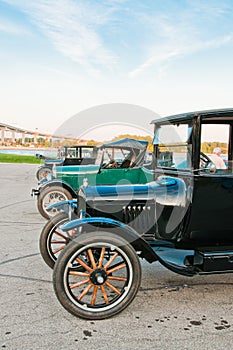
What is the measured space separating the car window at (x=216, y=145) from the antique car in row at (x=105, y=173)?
2647mm

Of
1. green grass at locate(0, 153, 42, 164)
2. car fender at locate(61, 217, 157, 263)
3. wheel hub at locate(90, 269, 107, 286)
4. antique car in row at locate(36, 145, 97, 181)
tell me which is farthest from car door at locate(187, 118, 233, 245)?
green grass at locate(0, 153, 42, 164)

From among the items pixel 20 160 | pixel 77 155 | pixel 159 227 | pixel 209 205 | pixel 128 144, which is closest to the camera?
pixel 209 205

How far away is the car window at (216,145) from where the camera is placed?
11.2 ft

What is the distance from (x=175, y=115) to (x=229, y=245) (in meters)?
1.52

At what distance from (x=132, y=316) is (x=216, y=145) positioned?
207cm

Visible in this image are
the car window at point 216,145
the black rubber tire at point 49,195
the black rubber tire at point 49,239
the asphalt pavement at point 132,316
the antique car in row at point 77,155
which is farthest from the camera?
the antique car in row at point 77,155

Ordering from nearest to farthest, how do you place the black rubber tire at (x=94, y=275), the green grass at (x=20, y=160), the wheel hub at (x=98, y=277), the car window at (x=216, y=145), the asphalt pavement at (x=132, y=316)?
the asphalt pavement at (x=132, y=316), the black rubber tire at (x=94, y=275), the wheel hub at (x=98, y=277), the car window at (x=216, y=145), the green grass at (x=20, y=160)

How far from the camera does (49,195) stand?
7383mm

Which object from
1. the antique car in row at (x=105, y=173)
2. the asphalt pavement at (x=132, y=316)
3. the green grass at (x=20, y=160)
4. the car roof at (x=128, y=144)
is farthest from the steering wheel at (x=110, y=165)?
the green grass at (x=20, y=160)

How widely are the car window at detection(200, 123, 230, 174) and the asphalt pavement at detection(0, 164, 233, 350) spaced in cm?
132

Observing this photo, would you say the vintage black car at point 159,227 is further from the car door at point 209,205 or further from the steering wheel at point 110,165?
the steering wheel at point 110,165

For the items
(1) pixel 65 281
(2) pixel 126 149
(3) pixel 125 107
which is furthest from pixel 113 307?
(2) pixel 126 149

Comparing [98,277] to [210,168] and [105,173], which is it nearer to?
[210,168]

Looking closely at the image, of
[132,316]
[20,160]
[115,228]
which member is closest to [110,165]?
[115,228]
